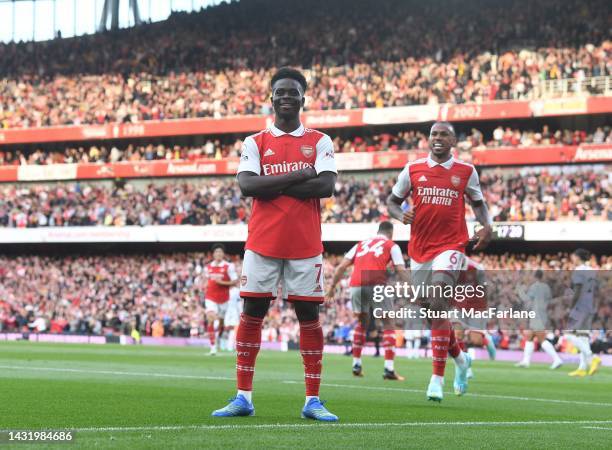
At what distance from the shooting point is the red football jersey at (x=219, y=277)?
88.6 ft

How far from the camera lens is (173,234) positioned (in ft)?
168

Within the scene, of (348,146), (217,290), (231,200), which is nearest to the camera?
(217,290)

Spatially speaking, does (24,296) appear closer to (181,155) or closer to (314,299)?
(181,155)

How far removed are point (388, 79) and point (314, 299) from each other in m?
42.8

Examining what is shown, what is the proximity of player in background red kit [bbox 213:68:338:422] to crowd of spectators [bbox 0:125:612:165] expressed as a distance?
124ft

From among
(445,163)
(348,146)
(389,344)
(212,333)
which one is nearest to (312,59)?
(348,146)

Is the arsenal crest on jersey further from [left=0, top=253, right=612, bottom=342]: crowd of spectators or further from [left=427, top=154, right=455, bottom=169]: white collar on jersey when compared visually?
[left=0, top=253, right=612, bottom=342]: crowd of spectators

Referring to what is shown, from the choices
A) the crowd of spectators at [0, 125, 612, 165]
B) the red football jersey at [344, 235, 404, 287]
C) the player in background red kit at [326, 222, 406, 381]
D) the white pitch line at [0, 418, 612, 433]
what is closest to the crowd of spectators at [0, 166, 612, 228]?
the crowd of spectators at [0, 125, 612, 165]

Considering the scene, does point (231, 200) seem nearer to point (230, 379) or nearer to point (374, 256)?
point (374, 256)

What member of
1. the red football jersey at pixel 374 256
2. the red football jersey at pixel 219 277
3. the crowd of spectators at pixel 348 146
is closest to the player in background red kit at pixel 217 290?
the red football jersey at pixel 219 277

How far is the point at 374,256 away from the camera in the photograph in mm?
18078

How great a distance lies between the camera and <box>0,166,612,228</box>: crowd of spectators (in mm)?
42688

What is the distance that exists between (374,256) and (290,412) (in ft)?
29.1

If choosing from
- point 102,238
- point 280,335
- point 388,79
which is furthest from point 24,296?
point 388,79
